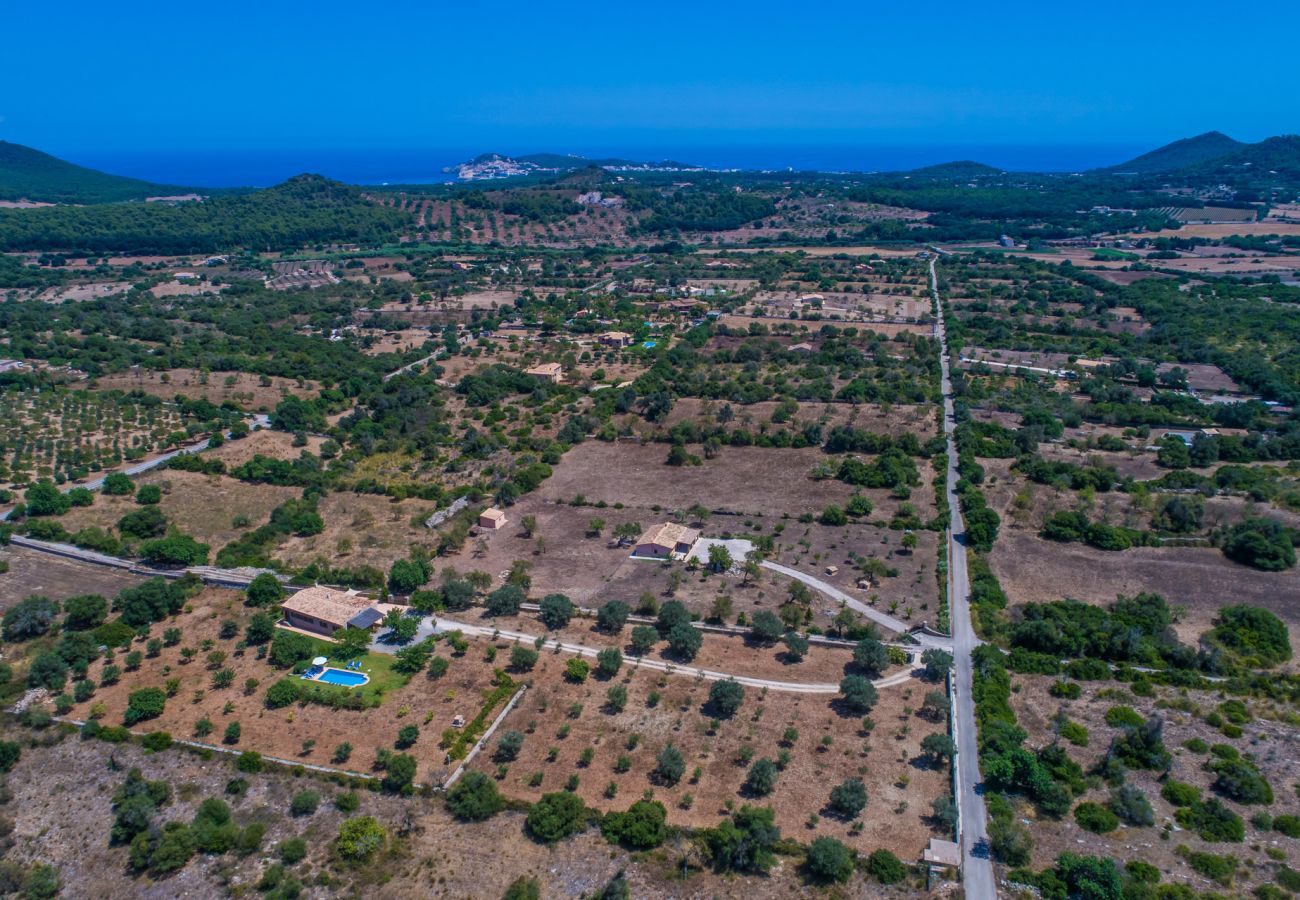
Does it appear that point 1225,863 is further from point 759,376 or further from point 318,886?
point 759,376

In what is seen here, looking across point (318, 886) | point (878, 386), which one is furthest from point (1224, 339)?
point (318, 886)

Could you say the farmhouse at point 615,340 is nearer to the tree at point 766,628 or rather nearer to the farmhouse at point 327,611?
the farmhouse at point 327,611

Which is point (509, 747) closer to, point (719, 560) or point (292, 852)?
point (292, 852)

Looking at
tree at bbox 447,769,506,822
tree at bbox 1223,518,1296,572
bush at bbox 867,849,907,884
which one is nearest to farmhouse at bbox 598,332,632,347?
tree at bbox 1223,518,1296,572

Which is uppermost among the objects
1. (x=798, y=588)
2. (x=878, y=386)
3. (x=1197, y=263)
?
(x=1197, y=263)

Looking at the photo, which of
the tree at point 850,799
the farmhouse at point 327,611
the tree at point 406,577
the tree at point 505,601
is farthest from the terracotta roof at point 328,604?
the tree at point 850,799

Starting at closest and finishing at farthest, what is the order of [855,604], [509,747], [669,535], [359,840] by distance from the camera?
[359,840], [509,747], [855,604], [669,535]

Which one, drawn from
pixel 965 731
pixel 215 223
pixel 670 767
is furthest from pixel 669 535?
pixel 215 223
